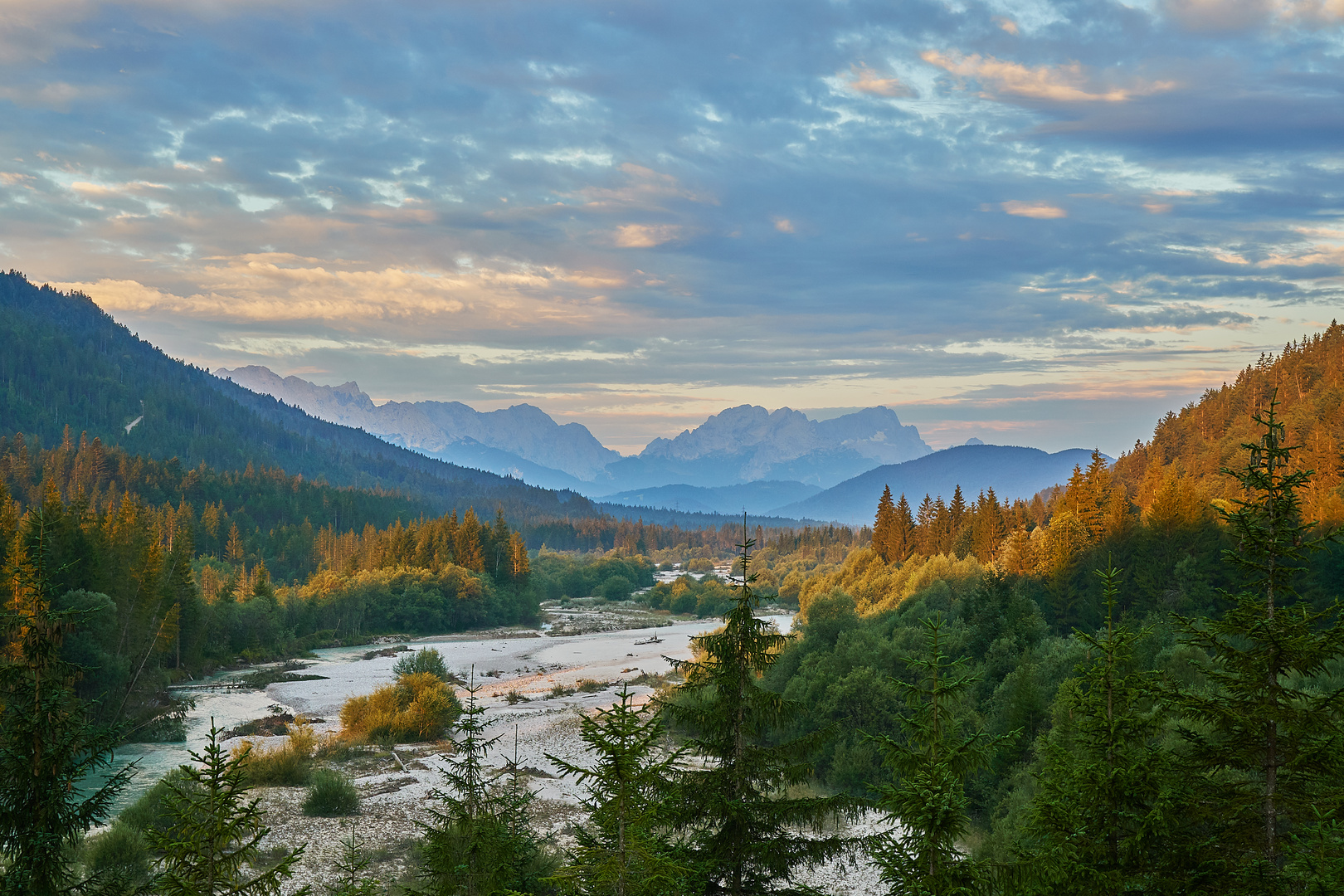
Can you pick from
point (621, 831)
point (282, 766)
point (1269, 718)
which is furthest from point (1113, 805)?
point (282, 766)

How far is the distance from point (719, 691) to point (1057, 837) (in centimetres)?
522

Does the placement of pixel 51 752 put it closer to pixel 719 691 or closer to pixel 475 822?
pixel 475 822

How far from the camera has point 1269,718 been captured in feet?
32.3

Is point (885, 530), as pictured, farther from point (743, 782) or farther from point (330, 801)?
point (743, 782)

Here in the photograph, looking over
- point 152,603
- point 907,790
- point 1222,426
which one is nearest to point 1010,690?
point 907,790

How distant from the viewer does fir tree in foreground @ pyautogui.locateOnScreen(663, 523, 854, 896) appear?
1258cm

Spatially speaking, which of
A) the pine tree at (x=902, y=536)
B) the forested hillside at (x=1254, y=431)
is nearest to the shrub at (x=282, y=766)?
the forested hillside at (x=1254, y=431)

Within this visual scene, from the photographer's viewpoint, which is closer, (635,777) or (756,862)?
(635,777)

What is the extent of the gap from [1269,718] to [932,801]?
4.29 m

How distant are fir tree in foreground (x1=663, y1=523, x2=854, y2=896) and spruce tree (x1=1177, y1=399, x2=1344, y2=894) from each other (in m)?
5.10

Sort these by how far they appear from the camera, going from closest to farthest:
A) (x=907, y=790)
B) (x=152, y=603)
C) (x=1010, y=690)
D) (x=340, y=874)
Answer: (x=907, y=790), (x=340, y=874), (x=1010, y=690), (x=152, y=603)

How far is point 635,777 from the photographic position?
8.51 meters

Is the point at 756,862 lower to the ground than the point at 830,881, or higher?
higher

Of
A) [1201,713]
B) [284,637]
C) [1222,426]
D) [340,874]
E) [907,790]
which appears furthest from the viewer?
[1222,426]
